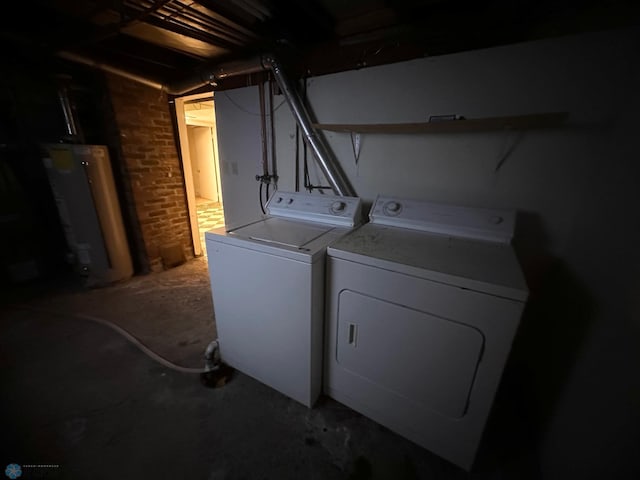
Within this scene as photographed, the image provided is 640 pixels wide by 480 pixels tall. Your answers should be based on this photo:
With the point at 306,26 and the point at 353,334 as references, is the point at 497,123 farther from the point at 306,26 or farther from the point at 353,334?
the point at 306,26

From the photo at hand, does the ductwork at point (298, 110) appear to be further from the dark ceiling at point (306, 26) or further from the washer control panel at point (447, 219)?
the washer control panel at point (447, 219)

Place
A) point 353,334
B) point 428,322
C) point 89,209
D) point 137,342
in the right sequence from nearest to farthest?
point 428,322, point 353,334, point 137,342, point 89,209

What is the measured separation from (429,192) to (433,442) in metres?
1.39

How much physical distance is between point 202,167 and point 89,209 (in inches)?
195

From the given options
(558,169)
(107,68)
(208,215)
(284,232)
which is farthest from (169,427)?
(208,215)

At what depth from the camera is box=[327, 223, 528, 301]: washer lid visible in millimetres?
898

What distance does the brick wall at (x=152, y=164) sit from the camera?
2.50m

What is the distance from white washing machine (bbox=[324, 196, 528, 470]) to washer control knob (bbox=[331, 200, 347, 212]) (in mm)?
271

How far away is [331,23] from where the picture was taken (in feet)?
5.34

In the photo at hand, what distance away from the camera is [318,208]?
1.67 meters

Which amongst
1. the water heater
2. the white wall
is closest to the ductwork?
the white wall

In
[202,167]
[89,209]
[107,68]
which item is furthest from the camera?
[202,167]

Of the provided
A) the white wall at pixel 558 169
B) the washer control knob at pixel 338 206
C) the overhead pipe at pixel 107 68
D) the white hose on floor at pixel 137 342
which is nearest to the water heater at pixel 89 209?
the white hose on floor at pixel 137 342

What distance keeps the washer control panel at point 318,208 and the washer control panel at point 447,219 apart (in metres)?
0.15
